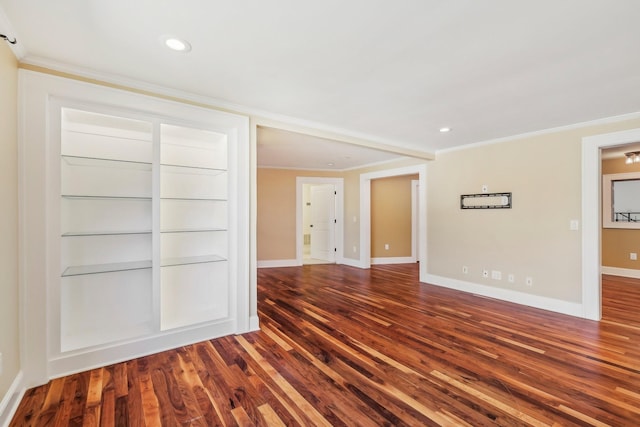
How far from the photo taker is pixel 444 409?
182 cm

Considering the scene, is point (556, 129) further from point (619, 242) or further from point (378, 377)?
point (619, 242)

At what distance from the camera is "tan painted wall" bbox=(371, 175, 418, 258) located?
6930 mm

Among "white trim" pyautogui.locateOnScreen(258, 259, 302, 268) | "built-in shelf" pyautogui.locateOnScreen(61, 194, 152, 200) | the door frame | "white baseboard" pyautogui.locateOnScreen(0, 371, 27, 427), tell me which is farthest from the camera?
the door frame

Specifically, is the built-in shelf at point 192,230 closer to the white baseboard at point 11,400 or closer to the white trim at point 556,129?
the white baseboard at point 11,400

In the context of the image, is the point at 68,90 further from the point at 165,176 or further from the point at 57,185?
the point at 165,176

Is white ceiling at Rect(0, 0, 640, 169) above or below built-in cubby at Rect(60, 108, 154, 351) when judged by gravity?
above

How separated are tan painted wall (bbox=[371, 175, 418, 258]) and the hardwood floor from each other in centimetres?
346

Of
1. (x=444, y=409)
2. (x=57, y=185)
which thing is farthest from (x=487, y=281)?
(x=57, y=185)

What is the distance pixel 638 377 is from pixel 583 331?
0.94m

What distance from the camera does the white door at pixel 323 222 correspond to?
7.22m

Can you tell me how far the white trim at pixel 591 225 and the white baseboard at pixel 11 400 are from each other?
17.2ft

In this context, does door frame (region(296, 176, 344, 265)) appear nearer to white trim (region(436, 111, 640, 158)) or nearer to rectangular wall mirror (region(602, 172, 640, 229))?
white trim (region(436, 111, 640, 158))

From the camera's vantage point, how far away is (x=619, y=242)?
5703 mm

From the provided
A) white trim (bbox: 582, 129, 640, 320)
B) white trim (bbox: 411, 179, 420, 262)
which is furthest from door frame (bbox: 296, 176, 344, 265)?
white trim (bbox: 582, 129, 640, 320)
